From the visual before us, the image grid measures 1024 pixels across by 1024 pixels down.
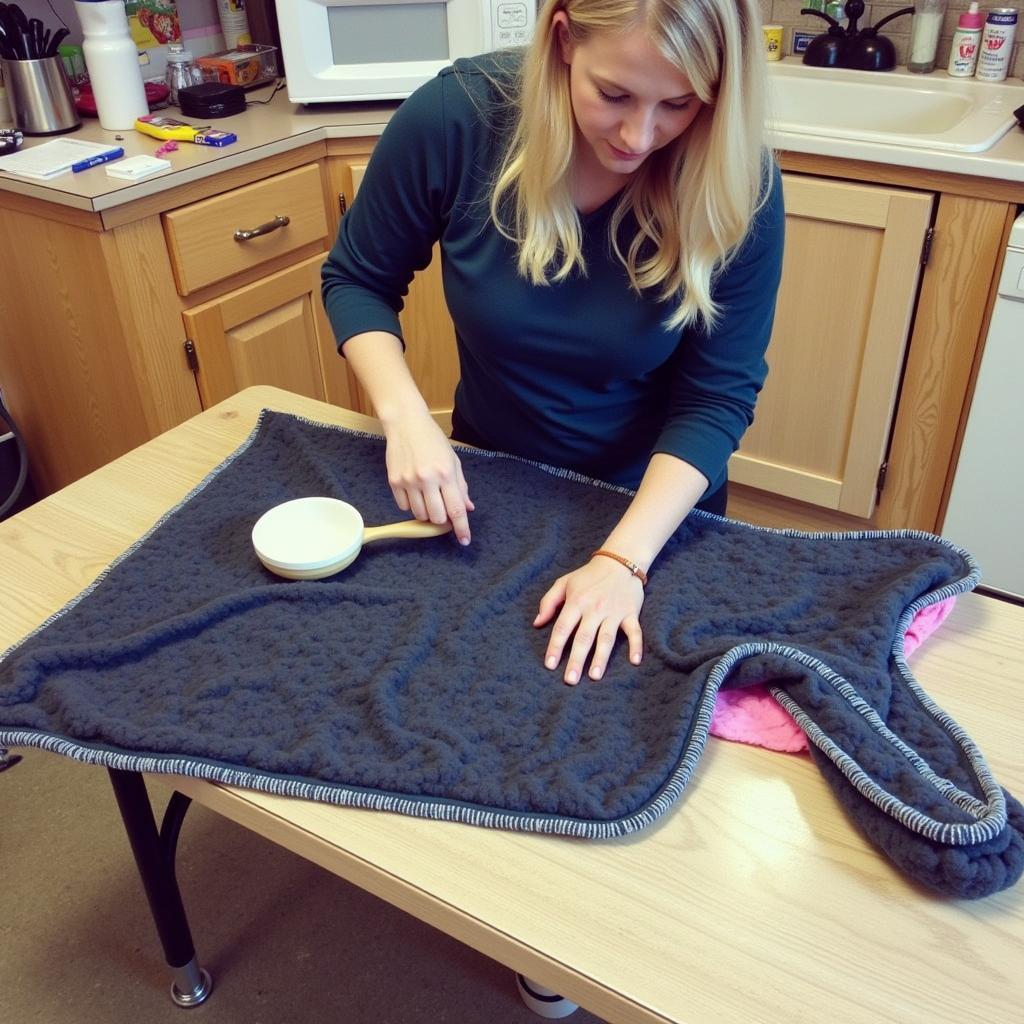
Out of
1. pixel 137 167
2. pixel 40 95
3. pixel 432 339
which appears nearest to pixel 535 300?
pixel 137 167

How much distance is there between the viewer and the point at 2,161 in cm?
175

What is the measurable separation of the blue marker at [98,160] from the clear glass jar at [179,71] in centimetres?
39

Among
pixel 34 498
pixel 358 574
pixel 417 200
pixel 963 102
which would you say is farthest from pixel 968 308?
pixel 34 498

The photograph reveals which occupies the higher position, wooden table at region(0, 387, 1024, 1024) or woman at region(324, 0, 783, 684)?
woman at region(324, 0, 783, 684)

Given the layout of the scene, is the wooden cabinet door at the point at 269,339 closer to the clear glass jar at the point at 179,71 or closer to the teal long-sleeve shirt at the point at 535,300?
the clear glass jar at the point at 179,71

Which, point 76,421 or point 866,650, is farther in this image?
point 76,421

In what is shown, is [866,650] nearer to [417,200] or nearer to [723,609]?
[723,609]

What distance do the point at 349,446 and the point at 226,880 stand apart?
0.81 metres

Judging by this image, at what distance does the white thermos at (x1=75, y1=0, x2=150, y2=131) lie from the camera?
1.85 meters

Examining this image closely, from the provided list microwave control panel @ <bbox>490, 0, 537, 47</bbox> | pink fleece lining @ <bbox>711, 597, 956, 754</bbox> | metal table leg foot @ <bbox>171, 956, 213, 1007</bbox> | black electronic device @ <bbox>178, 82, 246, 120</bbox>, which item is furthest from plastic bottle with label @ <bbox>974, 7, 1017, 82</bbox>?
metal table leg foot @ <bbox>171, 956, 213, 1007</bbox>

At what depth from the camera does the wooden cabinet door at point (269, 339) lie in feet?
6.26

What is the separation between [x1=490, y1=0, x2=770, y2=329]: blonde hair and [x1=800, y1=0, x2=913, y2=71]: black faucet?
1328 millimetres

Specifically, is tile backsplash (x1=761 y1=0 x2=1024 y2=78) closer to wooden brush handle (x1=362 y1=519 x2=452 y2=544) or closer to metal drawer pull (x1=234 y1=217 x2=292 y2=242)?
metal drawer pull (x1=234 y1=217 x2=292 y2=242)

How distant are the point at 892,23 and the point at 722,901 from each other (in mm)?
2096
